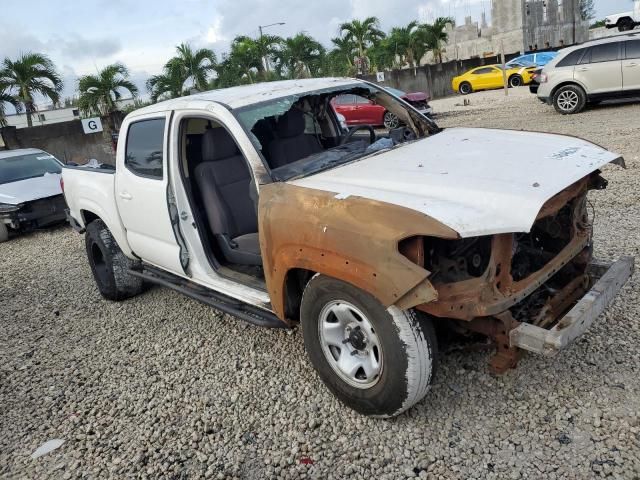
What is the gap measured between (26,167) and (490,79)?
76.4ft

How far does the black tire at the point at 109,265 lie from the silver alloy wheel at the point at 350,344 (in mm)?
2759

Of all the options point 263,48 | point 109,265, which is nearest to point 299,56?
point 263,48

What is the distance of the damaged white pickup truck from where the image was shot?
2.47 meters

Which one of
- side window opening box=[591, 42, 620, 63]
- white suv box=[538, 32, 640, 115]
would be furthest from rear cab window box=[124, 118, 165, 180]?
side window opening box=[591, 42, 620, 63]

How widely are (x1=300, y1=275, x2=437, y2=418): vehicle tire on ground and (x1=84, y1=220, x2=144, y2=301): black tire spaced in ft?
8.95

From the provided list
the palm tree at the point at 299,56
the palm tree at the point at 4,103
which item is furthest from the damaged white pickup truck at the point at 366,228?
the palm tree at the point at 299,56

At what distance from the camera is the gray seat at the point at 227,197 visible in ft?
12.8

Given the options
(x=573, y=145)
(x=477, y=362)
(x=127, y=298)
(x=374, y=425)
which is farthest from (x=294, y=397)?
(x=127, y=298)

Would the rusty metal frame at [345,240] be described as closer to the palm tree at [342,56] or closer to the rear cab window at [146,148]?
the rear cab window at [146,148]

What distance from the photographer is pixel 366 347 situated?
2787 mm

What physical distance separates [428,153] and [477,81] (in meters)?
26.3

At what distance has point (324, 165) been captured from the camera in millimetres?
3463

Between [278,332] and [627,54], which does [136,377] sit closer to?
[278,332]

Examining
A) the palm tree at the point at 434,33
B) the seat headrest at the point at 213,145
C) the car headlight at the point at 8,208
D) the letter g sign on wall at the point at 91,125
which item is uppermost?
the palm tree at the point at 434,33
